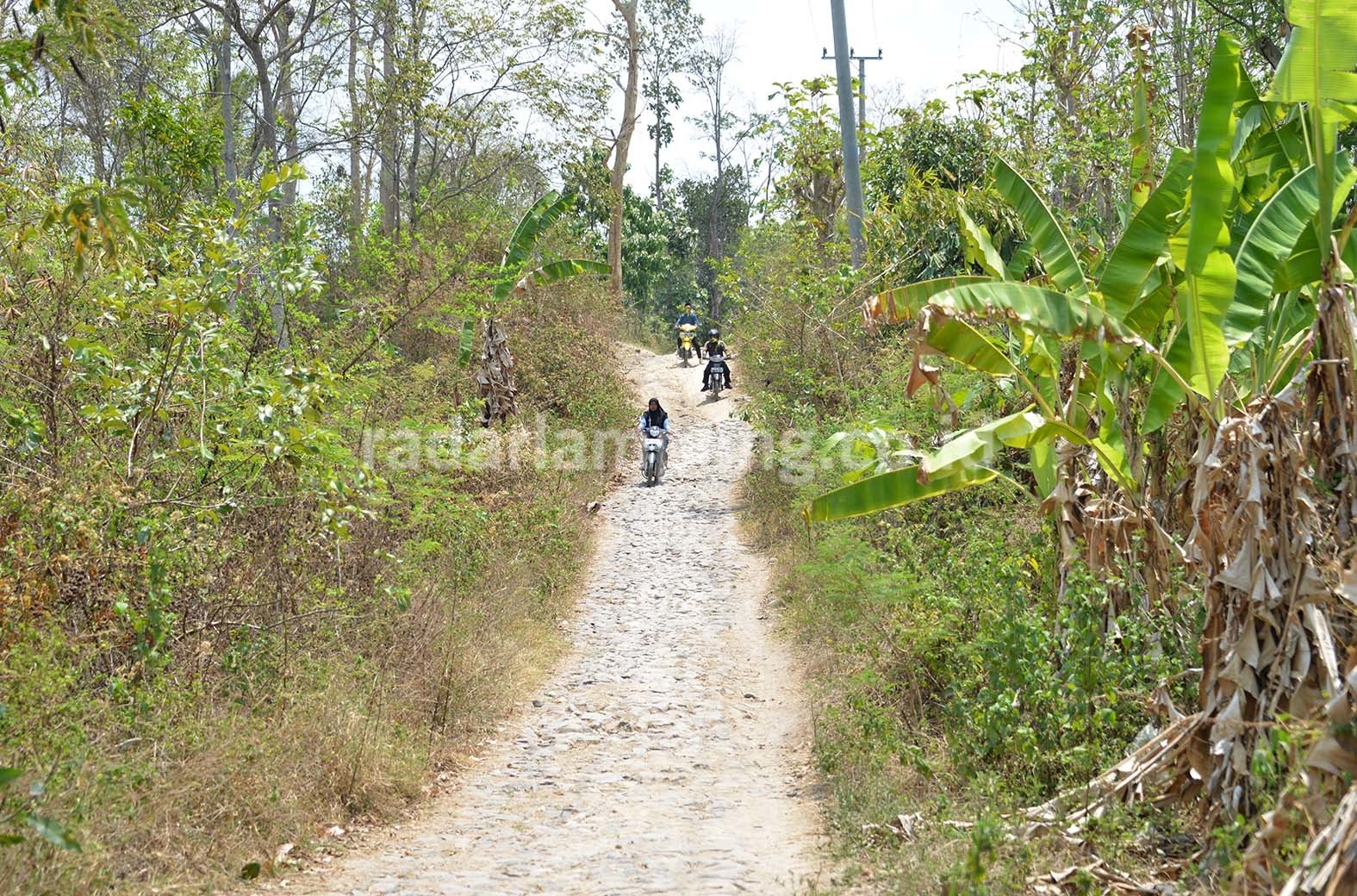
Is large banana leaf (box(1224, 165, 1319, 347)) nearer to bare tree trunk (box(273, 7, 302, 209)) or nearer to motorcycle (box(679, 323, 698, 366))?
bare tree trunk (box(273, 7, 302, 209))

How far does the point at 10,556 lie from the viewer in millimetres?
6285

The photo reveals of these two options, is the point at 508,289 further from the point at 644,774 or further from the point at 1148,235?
the point at 1148,235

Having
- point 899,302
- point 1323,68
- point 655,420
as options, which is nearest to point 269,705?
point 899,302

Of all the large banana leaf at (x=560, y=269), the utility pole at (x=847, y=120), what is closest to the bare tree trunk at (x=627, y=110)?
the large banana leaf at (x=560, y=269)

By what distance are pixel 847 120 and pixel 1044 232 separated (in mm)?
9158

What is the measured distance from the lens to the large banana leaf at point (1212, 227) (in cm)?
573

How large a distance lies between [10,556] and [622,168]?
2833 cm

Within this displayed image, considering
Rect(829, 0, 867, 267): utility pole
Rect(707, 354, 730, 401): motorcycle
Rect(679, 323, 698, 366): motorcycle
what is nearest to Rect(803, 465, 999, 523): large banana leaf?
Rect(829, 0, 867, 267): utility pole

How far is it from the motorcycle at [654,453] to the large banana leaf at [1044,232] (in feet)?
46.0

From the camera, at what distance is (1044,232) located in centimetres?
753

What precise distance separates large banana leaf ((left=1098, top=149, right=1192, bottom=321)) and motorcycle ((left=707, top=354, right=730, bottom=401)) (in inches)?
915

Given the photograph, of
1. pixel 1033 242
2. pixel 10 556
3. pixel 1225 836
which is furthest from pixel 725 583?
pixel 1225 836

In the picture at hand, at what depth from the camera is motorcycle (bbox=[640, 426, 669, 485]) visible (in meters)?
21.6

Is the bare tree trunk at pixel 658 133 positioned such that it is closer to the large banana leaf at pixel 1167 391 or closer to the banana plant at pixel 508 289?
the banana plant at pixel 508 289
